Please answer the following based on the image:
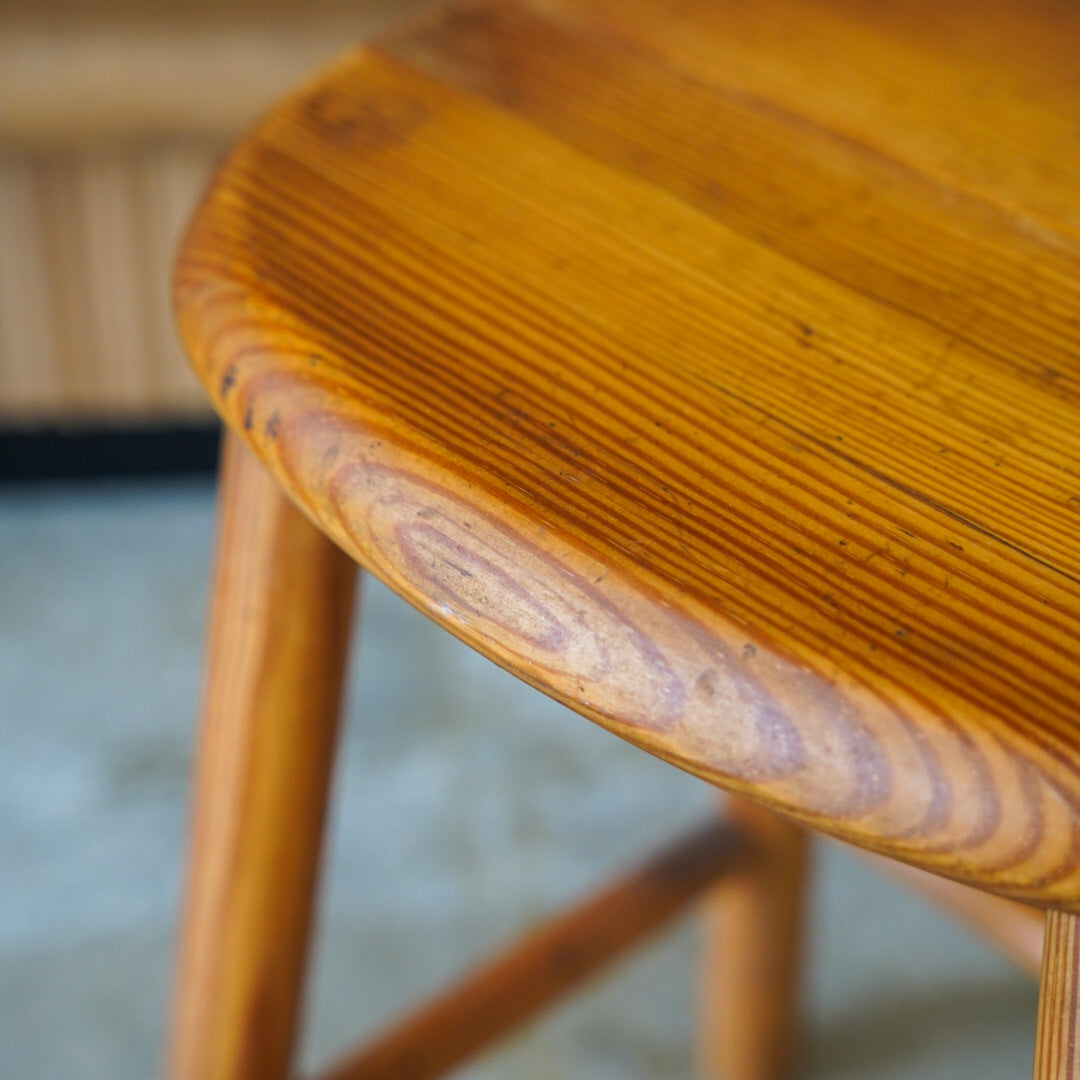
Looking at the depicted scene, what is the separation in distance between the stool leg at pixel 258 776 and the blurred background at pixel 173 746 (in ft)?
1.21

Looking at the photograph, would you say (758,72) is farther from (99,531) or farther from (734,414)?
(99,531)

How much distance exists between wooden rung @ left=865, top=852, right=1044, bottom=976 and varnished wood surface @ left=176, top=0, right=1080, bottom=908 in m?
0.31

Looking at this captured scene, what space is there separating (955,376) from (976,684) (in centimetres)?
9

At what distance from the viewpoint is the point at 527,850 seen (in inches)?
32.9

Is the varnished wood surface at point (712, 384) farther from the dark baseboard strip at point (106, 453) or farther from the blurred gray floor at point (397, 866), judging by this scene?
the dark baseboard strip at point (106, 453)

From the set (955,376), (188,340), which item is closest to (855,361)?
(955,376)

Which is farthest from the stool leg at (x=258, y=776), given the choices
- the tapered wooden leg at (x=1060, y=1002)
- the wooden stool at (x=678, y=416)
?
the tapered wooden leg at (x=1060, y=1002)

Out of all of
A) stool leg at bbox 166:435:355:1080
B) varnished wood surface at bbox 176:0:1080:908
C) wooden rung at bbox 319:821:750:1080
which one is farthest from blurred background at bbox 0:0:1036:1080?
varnished wood surface at bbox 176:0:1080:908

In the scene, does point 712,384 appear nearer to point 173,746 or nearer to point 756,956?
point 756,956

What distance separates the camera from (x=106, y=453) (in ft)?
3.65

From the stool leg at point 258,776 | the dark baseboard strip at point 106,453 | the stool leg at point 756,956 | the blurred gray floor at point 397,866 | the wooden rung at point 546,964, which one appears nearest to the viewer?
the stool leg at point 258,776

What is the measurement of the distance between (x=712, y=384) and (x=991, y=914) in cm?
38

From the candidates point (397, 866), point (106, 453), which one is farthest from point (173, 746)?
point (106, 453)

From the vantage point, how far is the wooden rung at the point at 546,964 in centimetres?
49
